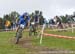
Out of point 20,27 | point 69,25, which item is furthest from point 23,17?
point 69,25

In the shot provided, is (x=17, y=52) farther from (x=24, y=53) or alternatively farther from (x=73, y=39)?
(x=73, y=39)

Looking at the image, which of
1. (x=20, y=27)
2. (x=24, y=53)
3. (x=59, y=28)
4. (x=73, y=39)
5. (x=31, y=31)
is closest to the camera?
(x=24, y=53)

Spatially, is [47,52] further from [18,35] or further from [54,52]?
[18,35]

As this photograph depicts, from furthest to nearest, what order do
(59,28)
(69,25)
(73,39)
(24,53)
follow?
(69,25) → (59,28) → (73,39) → (24,53)

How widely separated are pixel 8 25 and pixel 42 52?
1371 inches

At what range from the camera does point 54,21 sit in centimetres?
4075

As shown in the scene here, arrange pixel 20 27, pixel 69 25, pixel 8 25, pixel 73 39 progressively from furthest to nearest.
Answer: pixel 8 25 < pixel 69 25 < pixel 73 39 < pixel 20 27

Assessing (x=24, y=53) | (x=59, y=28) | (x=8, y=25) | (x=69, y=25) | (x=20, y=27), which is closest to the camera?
(x=24, y=53)

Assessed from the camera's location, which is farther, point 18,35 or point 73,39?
point 73,39

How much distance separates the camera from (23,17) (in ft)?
73.0

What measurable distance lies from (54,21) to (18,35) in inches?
773

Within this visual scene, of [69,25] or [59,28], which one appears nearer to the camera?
[59,28]

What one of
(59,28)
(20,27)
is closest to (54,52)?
(20,27)

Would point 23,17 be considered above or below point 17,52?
above
